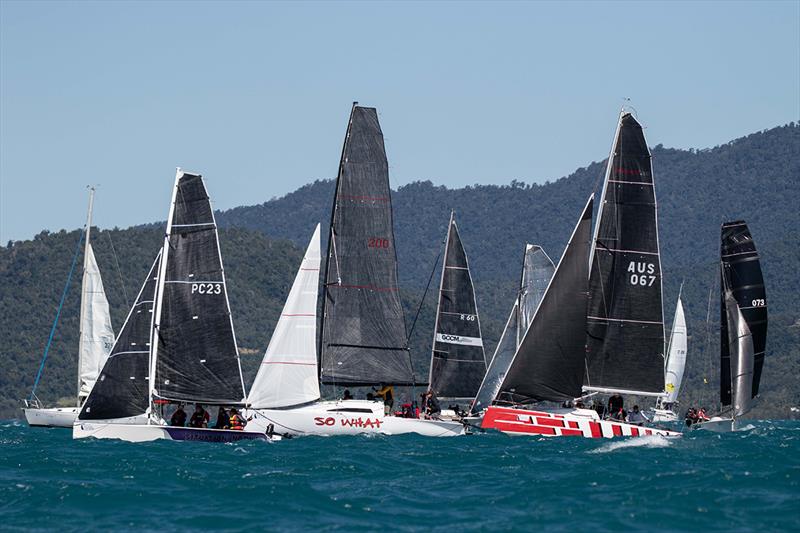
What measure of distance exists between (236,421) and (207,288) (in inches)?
165

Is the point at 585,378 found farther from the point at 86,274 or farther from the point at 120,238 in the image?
the point at 120,238

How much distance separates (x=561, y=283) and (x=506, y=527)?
62.6 feet

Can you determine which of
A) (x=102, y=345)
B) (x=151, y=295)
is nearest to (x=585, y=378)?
(x=151, y=295)

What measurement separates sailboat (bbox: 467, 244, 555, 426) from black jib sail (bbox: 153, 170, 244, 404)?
1198 centimetres

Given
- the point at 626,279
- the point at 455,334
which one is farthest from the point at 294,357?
the point at 455,334

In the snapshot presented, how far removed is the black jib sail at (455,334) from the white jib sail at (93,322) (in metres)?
18.4

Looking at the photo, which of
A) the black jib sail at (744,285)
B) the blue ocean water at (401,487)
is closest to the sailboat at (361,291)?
the blue ocean water at (401,487)

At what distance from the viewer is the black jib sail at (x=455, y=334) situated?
57.0 meters

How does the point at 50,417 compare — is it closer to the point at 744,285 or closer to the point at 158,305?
the point at 158,305

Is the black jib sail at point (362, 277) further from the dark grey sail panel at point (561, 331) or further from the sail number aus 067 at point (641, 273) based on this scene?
the sail number aus 067 at point (641, 273)

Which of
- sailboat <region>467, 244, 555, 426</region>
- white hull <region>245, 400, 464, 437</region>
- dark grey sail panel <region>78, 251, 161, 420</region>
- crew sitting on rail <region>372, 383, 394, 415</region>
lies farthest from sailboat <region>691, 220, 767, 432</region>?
dark grey sail panel <region>78, 251, 161, 420</region>

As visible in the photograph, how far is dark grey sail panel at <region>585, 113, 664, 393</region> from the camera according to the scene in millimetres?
46344

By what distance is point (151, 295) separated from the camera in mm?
46156

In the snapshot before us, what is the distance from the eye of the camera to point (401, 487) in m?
32.1
